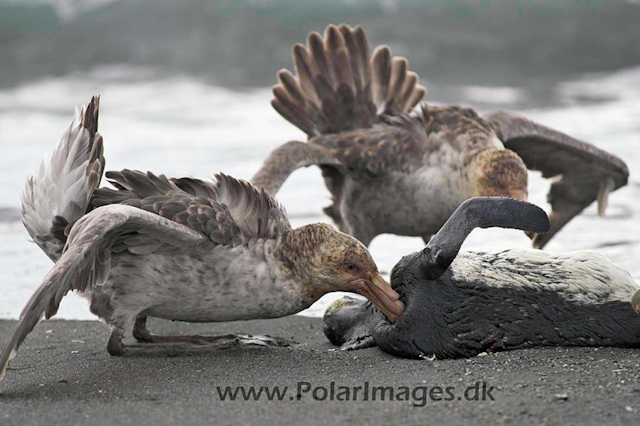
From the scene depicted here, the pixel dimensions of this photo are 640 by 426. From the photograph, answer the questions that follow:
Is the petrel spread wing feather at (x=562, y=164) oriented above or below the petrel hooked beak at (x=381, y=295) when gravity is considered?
above

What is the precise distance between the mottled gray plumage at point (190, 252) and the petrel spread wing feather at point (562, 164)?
9.77 feet

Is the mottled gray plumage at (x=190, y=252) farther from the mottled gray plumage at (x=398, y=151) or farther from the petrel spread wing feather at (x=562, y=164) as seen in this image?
the petrel spread wing feather at (x=562, y=164)

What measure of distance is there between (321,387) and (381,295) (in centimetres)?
99

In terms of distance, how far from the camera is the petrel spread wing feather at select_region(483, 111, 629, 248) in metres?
8.20

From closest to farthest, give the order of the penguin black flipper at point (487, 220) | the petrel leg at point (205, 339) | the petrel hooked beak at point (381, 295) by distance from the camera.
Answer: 1. the penguin black flipper at point (487, 220)
2. the petrel hooked beak at point (381, 295)
3. the petrel leg at point (205, 339)

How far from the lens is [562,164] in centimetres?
859

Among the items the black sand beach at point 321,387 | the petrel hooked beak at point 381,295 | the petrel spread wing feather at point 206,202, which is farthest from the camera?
the petrel spread wing feather at point 206,202

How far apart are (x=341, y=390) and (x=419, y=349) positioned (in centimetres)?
80

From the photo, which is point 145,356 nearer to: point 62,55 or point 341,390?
point 341,390

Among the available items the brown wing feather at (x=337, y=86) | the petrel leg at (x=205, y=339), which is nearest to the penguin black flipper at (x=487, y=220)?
the petrel leg at (x=205, y=339)

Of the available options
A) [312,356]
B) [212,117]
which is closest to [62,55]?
[212,117]

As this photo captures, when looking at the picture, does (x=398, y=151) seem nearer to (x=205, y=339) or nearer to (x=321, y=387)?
(x=205, y=339)

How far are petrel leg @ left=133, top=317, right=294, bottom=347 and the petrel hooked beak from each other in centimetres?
76

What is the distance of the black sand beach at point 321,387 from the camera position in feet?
13.7
